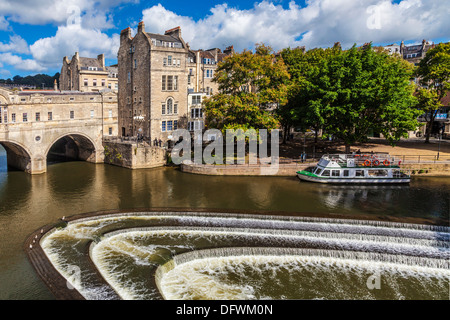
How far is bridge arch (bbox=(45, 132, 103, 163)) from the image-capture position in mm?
55125

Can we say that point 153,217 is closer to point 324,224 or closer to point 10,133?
point 324,224

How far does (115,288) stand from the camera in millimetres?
19266

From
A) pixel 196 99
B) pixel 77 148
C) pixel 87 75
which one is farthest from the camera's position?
pixel 87 75

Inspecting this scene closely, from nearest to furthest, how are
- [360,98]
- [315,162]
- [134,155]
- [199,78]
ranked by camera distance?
→ 1. [360,98]
2. [315,162]
3. [134,155]
4. [199,78]

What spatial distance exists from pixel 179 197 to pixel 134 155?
17218 mm

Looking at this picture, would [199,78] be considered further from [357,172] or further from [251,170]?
[357,172]

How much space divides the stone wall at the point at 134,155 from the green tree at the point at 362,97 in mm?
23659

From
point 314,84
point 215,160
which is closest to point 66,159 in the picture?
point 215,160

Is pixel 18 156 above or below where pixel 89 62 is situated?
below

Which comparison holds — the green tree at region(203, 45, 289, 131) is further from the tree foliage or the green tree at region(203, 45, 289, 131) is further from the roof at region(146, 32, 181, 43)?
the roof at region(146, 32, 181, 43)

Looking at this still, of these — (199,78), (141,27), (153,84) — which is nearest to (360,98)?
(153,84)

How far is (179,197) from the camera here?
3619 cm

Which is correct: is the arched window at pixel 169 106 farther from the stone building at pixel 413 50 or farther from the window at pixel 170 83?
the stone building at pixel 413 50

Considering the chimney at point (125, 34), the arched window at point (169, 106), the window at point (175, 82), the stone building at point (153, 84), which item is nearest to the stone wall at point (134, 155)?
the stone building at point (153, 84)
